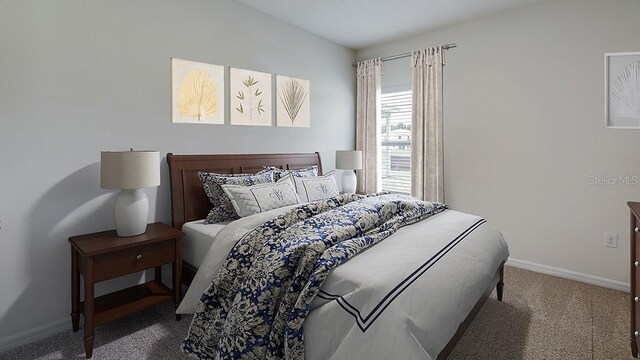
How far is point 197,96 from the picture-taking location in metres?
2.86

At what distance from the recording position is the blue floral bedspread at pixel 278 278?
4.74 feet

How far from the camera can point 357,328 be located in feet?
4.16

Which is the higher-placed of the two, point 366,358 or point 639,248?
point 639,248

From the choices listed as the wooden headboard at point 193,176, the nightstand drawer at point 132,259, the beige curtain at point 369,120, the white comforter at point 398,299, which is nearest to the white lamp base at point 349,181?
the beige curtain at point 369,120

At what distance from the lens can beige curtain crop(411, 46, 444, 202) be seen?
150 inches

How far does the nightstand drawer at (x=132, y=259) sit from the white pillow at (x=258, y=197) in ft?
1.75

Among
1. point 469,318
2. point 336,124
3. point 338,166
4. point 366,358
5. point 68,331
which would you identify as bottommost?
point 68,331

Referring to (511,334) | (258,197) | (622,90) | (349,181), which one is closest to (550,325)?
(511,334)

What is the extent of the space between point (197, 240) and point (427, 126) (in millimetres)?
2797

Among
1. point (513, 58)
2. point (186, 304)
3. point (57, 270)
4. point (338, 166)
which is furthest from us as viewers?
point (338, 166)

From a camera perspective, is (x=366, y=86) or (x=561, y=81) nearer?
(x=561, y=81)

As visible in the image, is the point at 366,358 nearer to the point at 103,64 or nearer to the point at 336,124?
the point at 103,64

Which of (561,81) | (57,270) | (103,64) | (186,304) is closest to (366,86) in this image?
(561,81)

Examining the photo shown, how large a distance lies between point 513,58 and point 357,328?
3242 millimetres
